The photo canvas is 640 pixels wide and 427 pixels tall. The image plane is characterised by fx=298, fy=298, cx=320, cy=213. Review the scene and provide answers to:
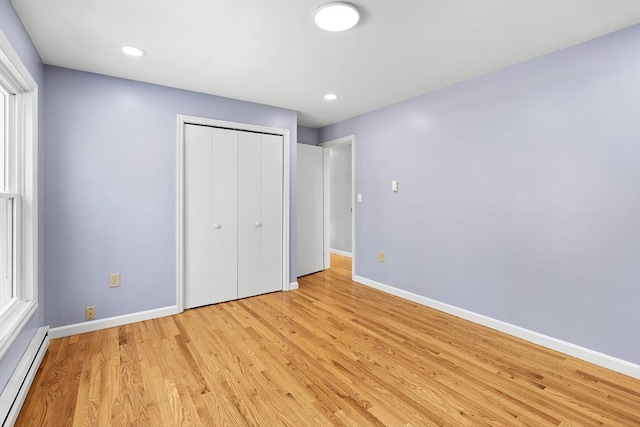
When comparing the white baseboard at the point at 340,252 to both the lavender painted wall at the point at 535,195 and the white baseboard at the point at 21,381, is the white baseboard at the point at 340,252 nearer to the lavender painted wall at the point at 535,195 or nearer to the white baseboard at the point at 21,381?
the lavender painted wall at the point at 535,195

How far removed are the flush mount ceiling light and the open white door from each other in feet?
8.89

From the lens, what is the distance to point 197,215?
3297mm

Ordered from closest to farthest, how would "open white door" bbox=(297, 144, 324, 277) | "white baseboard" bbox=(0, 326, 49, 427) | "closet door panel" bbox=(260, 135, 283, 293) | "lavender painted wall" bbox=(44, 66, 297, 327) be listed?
"white baseboard" bbox=(0, 326, 49, 427)
"lavender painted wall" bbox=(44, 66, 297, 327)
"closet door panel" bbox=(260, 135, 283, 293)
"open white door" bbox=(297, 144, 324, 277)

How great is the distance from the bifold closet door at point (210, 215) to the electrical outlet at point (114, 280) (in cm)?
62

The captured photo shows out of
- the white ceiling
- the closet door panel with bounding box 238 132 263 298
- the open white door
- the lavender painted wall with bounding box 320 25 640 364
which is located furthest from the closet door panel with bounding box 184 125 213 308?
the lavender painted wall with bounding box 320 25 640 364

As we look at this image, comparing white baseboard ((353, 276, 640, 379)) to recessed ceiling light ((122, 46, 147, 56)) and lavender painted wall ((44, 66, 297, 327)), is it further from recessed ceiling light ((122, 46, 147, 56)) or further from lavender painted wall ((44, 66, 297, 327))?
recessed ceiling light ((122, 46, 147, 56))

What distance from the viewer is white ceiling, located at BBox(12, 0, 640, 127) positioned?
1.85m

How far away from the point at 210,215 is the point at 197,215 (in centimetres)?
14

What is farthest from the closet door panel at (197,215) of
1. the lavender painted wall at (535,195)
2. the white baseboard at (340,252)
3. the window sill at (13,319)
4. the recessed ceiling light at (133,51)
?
the white baseboard at (340,252)

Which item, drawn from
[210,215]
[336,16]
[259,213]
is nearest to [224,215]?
[210,215]

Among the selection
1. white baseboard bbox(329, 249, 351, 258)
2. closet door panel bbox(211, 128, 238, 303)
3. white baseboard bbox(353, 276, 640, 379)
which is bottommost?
white baseboard bbox(353, 276, 640, 379)

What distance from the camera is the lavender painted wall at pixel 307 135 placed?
493cm

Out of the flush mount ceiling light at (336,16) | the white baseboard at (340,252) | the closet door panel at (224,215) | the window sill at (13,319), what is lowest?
the white baseboard at (340,252)

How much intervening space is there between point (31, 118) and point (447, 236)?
374 centimetres
